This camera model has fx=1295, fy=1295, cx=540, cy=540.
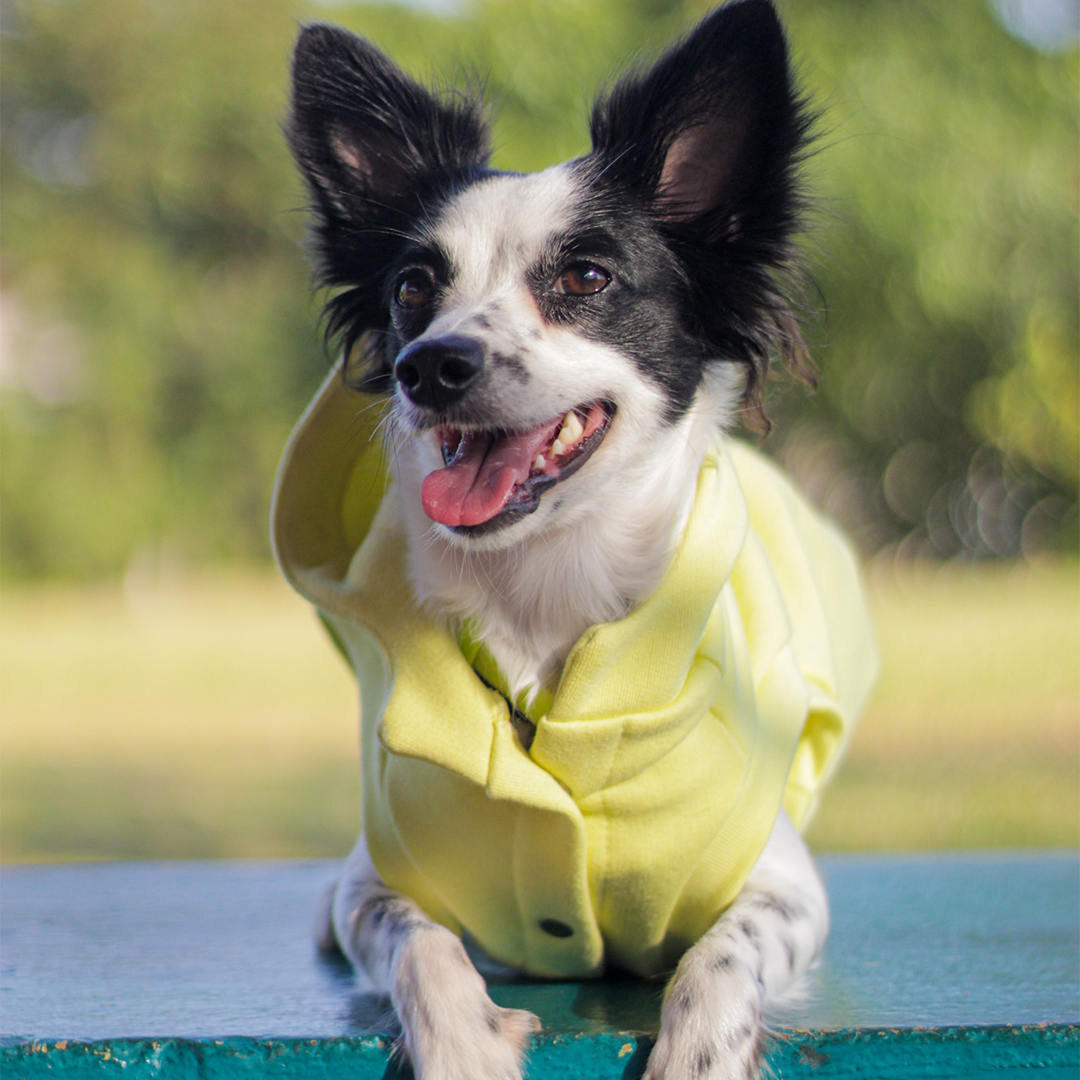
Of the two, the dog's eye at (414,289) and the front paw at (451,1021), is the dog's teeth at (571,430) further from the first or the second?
the front paw at (451,1021)

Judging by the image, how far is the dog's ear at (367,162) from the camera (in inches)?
88.4

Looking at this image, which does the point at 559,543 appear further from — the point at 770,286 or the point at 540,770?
the point at 770,286

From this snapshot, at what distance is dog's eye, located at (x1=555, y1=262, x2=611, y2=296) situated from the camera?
2.01 m

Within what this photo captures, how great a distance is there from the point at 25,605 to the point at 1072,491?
12.5m

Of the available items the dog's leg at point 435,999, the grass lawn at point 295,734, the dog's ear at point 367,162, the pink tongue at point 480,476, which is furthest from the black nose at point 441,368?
the grass lawn at point 295,734

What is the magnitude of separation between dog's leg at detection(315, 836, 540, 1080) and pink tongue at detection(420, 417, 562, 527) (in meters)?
0.58

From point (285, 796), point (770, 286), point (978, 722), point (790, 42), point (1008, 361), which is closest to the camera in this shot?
point (790, 42)

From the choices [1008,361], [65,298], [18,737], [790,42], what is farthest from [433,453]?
[65,298]

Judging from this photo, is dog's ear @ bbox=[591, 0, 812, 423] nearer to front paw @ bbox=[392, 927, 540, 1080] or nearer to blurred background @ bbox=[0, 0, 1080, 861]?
blurred background @ bbox=[0, 0, 1080, 861]

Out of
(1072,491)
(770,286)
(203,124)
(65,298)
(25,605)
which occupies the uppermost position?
(770,286)

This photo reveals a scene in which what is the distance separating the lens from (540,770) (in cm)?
174

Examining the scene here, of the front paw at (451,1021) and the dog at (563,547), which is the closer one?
the front paw at (451,1021)

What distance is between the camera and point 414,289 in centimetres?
211

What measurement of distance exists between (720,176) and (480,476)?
0.68 metres
